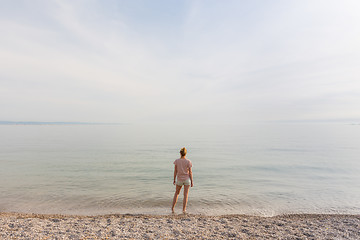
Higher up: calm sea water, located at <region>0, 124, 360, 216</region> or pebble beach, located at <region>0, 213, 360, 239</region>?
pebble beach, located at <region>0, 213, 360, 239</region>

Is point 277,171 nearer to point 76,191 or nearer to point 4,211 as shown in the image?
point 76,191

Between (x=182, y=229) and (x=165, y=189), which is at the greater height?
(x=182, y=229)

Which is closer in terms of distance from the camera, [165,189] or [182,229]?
[182,229]

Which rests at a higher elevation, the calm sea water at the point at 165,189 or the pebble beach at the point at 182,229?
the pebble beach at the point at 182,229

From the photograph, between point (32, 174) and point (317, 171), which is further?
point (317, 171)

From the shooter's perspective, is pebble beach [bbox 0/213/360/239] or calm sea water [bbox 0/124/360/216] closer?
pebble beach [bbox 0/213/360/239]

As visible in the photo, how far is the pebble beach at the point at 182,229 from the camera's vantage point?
291 inches

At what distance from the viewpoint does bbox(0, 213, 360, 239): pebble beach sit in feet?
24.2

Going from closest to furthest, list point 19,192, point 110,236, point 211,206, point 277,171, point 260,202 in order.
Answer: point 110,236, point 211,206, point 260,202, point 19,192, point 277,171

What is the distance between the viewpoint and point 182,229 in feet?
26.3

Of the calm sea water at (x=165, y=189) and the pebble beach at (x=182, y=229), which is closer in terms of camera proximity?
the pebble beach at (x=182, y=229)

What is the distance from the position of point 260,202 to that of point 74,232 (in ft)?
32.7

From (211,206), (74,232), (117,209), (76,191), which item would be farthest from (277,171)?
(74,232)

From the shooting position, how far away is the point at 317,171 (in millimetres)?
22438
